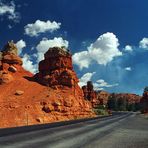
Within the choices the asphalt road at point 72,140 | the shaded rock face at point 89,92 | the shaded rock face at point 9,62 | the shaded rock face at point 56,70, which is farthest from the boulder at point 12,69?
the shaded rock face at point 89,92

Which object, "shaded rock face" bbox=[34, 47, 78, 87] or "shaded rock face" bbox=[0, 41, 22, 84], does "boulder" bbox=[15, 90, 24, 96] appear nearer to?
"shaded rock face" bbox=[0, 41, 22, 84]

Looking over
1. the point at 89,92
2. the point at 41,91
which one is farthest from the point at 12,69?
the point at 89,92

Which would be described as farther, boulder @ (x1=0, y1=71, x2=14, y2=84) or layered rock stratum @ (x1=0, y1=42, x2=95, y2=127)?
boulder @ (x1=0, y1=71, x2=14, y2=84)

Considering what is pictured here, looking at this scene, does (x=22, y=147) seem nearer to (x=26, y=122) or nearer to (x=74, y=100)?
(x=26, y=122)

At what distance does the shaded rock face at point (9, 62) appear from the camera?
72.7 m

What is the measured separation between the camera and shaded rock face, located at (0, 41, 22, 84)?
238ft

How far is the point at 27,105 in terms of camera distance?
59.9 metres

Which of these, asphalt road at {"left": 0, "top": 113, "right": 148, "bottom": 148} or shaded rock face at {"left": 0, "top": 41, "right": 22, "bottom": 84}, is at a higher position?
shaded rock face at {"left": 0, "top": 41, "right": 22, "bottom": 84}

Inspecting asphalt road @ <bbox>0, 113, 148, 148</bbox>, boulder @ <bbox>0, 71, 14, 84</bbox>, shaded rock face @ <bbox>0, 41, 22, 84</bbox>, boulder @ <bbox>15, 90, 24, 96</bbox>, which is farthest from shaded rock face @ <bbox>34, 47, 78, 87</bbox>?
asphalt road @ <bbox>0, 113, 148, 148</bbox>

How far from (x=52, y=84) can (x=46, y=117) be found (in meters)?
15.7

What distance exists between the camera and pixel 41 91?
69500 millimetres

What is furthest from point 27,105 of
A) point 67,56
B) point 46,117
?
point 67,56

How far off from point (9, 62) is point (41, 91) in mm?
12742

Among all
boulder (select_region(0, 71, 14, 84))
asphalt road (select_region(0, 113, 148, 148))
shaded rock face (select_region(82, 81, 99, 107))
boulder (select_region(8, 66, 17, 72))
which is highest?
shaded rock face (select_region(82, 81, 99, 107))
